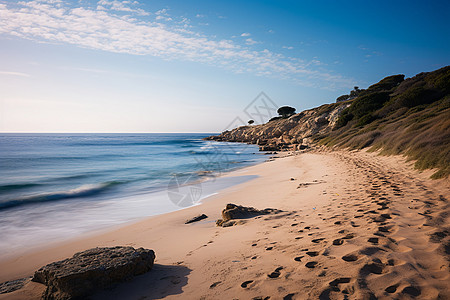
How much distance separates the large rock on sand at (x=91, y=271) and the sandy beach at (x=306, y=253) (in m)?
0.13

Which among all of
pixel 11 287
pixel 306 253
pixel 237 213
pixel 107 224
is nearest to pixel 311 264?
pixel 306 253

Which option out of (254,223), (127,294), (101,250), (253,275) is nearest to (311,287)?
(253,275)

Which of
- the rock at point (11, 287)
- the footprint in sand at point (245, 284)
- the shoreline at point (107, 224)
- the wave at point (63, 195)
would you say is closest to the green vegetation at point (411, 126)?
the footprint in sand at point (245, 284)

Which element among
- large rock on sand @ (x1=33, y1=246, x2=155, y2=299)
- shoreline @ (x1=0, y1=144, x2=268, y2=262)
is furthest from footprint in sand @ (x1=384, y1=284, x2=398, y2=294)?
shoreline @ (x1=0, y1=144, x2=268, y2=262)

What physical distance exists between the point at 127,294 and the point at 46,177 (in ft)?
62.8

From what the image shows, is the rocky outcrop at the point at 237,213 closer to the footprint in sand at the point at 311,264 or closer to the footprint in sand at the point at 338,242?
the footprint in sand at the point at 338,242

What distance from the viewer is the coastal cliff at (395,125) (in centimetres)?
950

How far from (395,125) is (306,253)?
2008 centimetres

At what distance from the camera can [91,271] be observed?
2.88 metres

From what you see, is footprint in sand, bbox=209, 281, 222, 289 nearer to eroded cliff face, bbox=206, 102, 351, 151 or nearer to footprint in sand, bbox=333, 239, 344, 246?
footprint in sand, bbox=333, 239, 344, 246

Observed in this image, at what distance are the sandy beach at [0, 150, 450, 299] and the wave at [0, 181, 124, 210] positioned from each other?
23.5ft

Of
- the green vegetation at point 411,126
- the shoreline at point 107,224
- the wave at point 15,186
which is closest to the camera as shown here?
the shoreline at point 107,224

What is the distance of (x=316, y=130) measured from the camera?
42156 mm

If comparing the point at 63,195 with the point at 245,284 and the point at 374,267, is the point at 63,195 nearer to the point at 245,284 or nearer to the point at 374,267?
the point at 245,284
